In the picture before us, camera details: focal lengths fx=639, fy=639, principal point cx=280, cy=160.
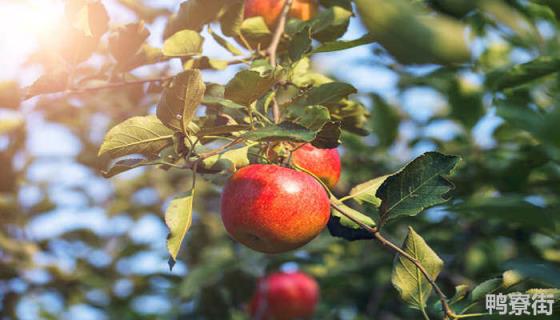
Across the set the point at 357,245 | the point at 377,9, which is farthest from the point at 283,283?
the point at 377,9

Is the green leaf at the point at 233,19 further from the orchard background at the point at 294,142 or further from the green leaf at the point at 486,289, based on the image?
the green leaf at the point at 486,289

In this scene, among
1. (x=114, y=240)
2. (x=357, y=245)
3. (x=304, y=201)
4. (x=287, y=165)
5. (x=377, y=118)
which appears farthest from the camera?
(x=114, y=240)

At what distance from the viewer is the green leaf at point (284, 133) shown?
96cm

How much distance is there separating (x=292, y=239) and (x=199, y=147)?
0.79 ft

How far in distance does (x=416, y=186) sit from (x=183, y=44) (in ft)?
1.83

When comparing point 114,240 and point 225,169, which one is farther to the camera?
point 114,240

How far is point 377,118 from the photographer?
2713mm

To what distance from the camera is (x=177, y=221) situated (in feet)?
3.65

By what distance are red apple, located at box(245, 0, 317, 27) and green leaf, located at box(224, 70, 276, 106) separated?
40cm

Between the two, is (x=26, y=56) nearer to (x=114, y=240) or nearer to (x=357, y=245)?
(x=114, y=240)

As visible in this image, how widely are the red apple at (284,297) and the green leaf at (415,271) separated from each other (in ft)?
5.31

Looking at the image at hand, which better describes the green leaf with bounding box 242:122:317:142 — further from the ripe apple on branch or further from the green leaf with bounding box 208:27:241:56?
the green leaf with bounding box 208:27:241:56

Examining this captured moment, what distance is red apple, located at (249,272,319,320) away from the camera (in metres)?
2.87

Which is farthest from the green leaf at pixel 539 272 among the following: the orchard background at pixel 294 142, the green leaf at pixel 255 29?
the green leaf at pixel 255 29
